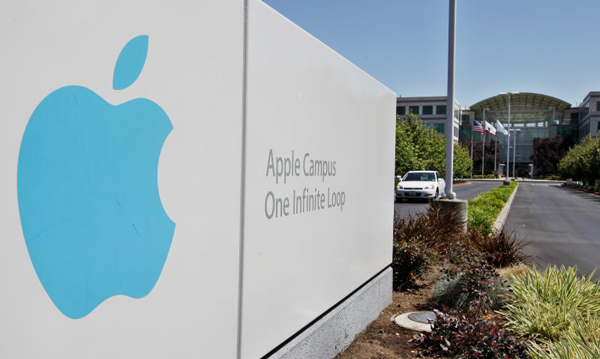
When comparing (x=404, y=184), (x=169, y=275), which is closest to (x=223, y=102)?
(x=169, y=275)

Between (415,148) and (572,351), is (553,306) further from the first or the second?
(415,148)

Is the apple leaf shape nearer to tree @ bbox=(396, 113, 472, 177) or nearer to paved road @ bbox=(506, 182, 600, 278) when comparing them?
paved road @ bbox=(506, 182, 600, 278)

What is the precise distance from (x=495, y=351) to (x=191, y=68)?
3.18 metres

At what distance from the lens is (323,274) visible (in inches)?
154

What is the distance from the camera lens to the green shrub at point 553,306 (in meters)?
4.53

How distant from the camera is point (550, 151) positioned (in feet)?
326

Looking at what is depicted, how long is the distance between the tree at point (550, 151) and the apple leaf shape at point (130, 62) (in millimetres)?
109112

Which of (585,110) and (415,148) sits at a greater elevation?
(585,110)

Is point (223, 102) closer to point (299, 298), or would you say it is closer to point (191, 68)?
point (191, 68)

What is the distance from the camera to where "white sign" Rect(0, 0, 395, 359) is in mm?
1582

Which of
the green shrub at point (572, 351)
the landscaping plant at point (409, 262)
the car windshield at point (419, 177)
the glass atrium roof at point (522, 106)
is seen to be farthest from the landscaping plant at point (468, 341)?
the glass atrium roof at point (522, 106)

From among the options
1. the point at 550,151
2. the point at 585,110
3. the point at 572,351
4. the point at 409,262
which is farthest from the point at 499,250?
the point at 585,110

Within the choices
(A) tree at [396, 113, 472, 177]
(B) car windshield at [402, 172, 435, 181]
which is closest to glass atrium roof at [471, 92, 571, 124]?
(A) tree at [396, 113, 472, 177]

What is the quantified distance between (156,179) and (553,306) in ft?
14.2
